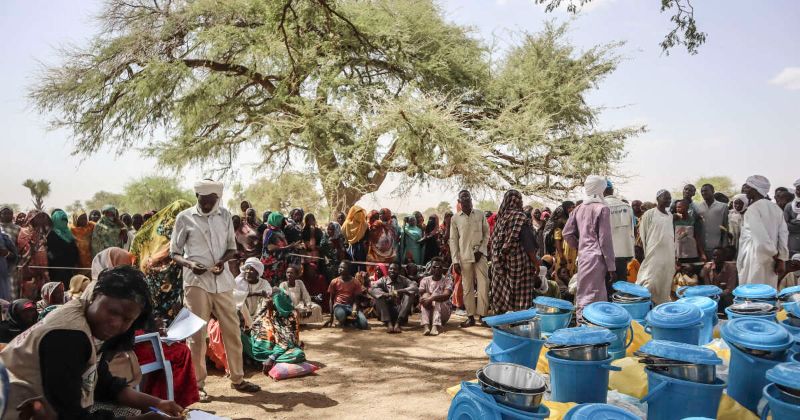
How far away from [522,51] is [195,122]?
10.4 meters

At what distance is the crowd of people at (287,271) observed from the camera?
234cm

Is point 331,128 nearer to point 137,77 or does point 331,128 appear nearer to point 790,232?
point 137,77

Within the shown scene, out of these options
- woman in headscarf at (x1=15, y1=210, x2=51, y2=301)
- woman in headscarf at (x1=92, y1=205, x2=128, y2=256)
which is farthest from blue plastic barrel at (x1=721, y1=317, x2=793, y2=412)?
woman in headscarf at (x1=15, y1=210, x2=51, y2=301)

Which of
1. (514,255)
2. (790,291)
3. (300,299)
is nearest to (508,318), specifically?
(790,291)

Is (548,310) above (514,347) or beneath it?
above

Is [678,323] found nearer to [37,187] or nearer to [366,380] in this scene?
[366,380]

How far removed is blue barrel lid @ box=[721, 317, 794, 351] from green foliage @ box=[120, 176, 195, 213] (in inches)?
1414

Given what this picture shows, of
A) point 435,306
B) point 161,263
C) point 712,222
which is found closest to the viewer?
point 161,263

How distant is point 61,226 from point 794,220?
33.7 ft

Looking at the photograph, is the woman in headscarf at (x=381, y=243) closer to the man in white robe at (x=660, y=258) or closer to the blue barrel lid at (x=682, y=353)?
the man in white robe at (x=660, y=258)

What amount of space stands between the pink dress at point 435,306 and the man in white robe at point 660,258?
2568 millimetres

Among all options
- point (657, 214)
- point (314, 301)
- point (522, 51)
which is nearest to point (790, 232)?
point (657, 214)

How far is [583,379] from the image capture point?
3.08 metres

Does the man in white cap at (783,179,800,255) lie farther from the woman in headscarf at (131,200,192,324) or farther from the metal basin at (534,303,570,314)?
the woman in headscarf at (131,200,192,324)
